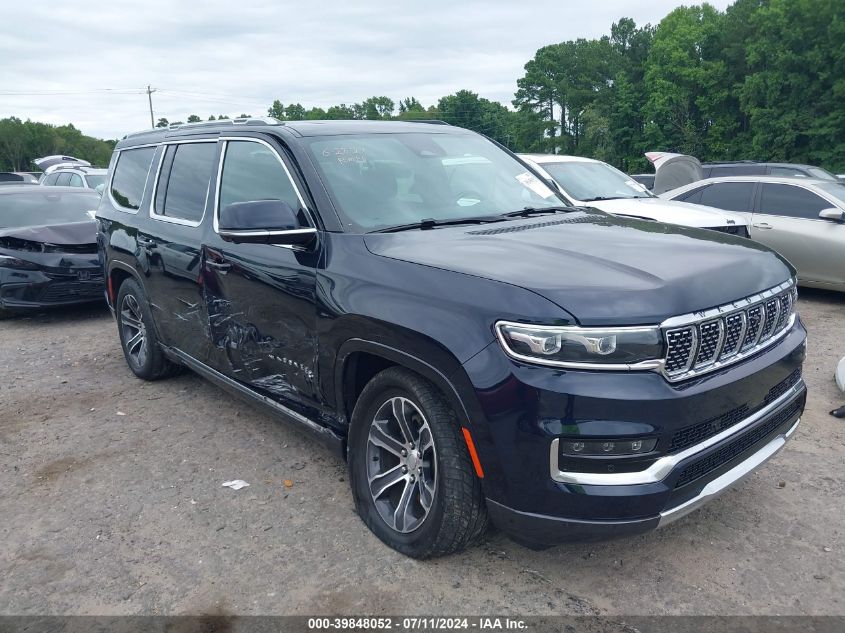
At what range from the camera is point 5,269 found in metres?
7.93

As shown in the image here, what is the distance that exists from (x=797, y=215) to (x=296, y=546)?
7.79m

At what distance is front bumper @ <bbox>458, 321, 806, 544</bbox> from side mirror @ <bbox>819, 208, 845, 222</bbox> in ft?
21.1

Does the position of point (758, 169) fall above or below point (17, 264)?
above

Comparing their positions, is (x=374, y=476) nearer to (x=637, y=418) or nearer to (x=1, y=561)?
(x=637, y=418)

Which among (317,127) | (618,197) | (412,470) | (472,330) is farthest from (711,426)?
(618,197)

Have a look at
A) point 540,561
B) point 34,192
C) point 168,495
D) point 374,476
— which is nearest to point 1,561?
point 168,495

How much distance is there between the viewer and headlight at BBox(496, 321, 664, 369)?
7.95 ft

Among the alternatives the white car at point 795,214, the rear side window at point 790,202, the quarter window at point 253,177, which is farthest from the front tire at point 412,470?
the rear side window at point 790,202

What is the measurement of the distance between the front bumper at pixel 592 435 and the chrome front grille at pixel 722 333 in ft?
0.20

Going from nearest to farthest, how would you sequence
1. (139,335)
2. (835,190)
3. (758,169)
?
1. (139,335)
2. (835,190)
3. (758,169)

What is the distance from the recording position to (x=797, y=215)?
855cm

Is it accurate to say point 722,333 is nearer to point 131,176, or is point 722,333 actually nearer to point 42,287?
point 131,176

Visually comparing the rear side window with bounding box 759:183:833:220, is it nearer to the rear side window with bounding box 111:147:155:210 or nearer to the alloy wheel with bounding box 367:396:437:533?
the alloy wheel with bounding box 367:396:437:533

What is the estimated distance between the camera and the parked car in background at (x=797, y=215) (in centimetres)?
805
